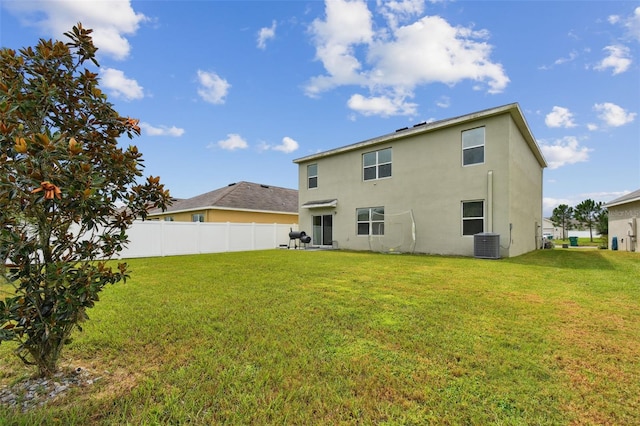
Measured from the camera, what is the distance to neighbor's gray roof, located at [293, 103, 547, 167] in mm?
11227

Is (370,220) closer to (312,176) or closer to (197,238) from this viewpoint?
(312,176)

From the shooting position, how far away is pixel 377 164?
606 inches

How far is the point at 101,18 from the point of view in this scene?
5797 millimetres

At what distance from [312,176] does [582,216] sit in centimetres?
3739

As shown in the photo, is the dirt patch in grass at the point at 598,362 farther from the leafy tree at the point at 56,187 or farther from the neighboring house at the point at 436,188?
the neighboring house at the point at 436,188

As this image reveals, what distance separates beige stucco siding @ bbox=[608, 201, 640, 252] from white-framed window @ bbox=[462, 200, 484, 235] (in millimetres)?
10652

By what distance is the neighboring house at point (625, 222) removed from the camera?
1559cm

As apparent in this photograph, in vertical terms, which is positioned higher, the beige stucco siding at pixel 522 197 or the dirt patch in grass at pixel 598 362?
the beige stucco siding at pixel 522 197

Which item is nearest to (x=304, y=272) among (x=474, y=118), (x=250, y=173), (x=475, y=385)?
(x=475, y=385)

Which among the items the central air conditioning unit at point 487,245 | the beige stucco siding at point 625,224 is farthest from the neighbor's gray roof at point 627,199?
the central air conditioning unit at point 487,245

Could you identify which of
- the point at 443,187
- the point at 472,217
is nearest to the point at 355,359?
the point at 472,217

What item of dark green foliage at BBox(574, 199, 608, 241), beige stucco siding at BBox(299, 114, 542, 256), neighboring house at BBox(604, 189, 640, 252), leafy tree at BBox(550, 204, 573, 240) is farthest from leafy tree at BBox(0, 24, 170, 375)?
leafy tree at BBox(550, 204, 573, 240)

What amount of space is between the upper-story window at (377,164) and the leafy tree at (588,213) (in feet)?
112

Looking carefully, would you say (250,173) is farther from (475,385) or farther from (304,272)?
(475,385)
